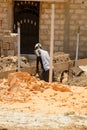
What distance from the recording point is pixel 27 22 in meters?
24.4

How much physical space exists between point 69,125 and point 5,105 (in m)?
2.10

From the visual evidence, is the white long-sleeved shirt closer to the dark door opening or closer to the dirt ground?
the dirt ground

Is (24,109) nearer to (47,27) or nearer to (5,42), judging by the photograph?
Result: (5,42)

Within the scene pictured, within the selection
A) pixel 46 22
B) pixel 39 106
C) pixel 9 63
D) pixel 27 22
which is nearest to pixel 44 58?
pixel 9 63

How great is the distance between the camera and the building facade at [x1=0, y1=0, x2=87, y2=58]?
2398 cm

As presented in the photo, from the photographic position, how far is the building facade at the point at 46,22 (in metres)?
24.0

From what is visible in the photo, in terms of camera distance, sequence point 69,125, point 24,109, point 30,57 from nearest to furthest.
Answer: point 69,125 → point 24,109 → point 30,57

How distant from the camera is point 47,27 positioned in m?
24.2

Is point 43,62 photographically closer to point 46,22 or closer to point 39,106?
point 39,106

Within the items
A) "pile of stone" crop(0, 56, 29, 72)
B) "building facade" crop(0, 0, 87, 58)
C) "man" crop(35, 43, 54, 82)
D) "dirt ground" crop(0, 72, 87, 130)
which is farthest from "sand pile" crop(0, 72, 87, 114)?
"building facade" crop(0, 0, 87, 58)

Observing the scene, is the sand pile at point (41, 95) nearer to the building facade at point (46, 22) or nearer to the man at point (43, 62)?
the man at point (43, 62)

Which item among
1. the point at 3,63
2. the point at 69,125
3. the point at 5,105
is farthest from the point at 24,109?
the point at 3,63

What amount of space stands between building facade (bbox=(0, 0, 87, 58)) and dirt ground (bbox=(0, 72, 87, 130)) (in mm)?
12792

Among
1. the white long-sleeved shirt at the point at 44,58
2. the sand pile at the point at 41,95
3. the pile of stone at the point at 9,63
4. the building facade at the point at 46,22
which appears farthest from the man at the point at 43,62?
the building facade at the point at 46,22
